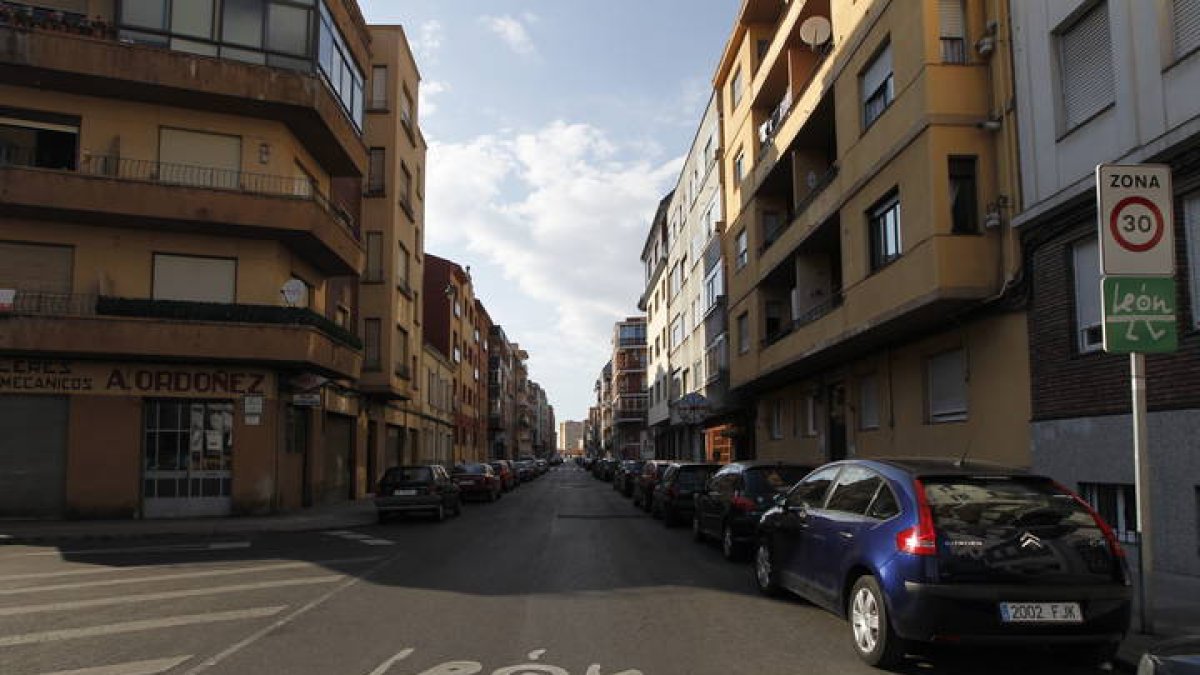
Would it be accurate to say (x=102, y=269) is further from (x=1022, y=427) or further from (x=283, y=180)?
(x=1022, y=427)

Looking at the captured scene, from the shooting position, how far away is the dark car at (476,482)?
31.3 m

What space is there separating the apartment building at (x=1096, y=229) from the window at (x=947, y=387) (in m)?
2.47

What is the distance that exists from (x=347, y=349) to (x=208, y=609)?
17.9 m

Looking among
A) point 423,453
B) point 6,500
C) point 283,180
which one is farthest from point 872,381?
point 423,453

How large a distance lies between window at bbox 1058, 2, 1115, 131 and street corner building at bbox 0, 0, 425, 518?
17.3 m

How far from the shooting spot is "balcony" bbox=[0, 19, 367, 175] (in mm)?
20094

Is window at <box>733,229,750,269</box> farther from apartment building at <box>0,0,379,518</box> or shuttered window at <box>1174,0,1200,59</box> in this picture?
shuttered window at <box>1174,0,1200,59</box>

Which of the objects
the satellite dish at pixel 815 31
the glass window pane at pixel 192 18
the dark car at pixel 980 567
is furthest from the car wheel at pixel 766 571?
the glass window pane at pixel 192 18

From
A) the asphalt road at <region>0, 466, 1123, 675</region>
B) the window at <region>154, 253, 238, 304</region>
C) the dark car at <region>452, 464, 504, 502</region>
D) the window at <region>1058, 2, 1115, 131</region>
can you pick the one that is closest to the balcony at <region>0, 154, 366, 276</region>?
the window at <region>154, 253, 238, 304</region>

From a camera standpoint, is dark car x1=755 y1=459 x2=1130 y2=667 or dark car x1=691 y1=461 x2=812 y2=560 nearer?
dark car x1=755 y1=459 x2=1130 y2=667

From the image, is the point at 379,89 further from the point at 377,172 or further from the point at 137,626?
the point at 137,626

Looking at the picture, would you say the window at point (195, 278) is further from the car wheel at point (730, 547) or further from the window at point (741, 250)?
the window at point (741, 250)

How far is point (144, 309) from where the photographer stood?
21234 mm

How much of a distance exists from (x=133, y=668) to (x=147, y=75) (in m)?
18.5
